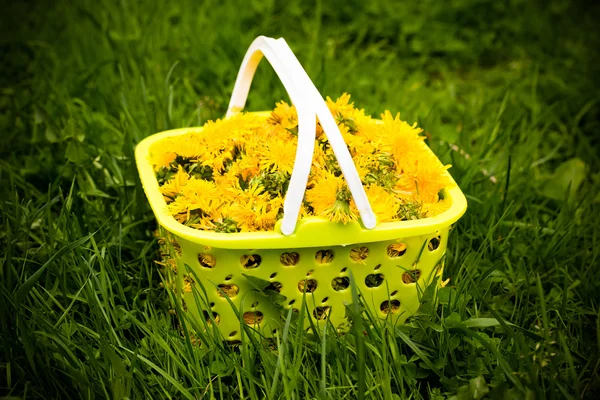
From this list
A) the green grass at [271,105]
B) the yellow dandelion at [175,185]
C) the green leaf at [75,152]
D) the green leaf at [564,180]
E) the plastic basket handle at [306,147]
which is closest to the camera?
the plastic basket handle at [306,147]

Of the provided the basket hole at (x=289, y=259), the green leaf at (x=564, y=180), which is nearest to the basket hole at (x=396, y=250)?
the basket hole at (x=289, y=259)

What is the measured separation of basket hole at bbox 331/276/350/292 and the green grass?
0.11 metres

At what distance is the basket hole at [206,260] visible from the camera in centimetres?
147

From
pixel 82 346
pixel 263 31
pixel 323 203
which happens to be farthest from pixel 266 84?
pixel 82 346

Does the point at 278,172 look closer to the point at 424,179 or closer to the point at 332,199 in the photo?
the point at 332,199

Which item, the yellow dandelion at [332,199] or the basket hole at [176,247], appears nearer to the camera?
the yellow dandelion at [332,199]

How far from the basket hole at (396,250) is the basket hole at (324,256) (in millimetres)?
144

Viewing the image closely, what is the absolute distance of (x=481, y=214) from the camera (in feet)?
6.60

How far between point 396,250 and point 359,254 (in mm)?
98

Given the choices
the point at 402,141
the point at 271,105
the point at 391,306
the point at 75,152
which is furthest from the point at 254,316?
the point at 271,105

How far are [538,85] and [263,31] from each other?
49.6 inches

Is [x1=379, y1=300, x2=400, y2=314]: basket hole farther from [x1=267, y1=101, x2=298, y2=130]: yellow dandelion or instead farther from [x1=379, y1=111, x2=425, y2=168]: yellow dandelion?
[x1=267, y1=101, x2=298, y2=130]: yellow dandelion

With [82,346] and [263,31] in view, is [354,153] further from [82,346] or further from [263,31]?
[263,31]

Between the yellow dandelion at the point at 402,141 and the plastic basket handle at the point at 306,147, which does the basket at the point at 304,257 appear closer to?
the plastic basket handle at the point at 306,147
